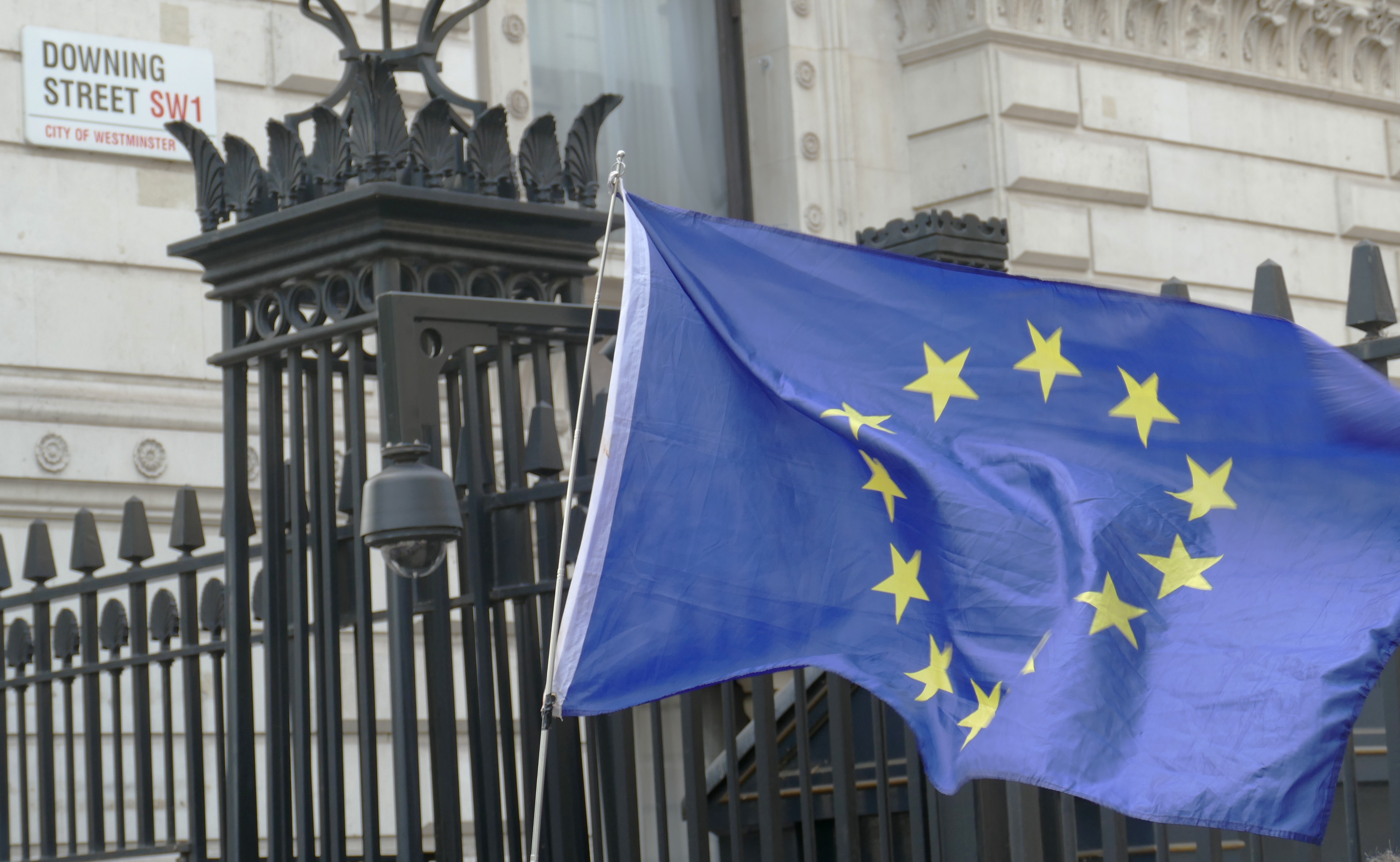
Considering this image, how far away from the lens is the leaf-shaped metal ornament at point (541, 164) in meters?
4.63

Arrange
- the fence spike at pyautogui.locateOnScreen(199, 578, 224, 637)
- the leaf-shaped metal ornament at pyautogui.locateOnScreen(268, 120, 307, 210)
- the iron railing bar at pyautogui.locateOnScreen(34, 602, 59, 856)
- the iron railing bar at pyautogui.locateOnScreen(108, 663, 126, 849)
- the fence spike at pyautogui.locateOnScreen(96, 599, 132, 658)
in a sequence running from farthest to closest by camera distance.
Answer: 1. the iron railing bar at pyautogui.locateOnScreen(34, 602, 59, 856)
2. the fence spike at pyautogui.locateOnScreen(96, 599, 132, 658)
3. the iron railing bar at pyautogui.locateOnScreen(108, 663, 126, 849)
4. the fence spike at pyautogui.locateOnScreen(199, 578, 224, 637)
5. the leaf-shaped metal ornament at pyautogui.locateOnScreen(268, 120, 307, 210)

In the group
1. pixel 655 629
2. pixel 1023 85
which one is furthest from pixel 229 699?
pixel 1023 85

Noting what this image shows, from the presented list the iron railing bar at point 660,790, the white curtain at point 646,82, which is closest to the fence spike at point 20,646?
the iron railing bar at point 660,790

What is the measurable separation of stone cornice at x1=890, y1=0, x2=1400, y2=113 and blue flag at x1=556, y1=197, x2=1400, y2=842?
924 cm

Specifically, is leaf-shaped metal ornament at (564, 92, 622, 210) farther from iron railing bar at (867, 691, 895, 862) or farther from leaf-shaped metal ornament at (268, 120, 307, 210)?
iron railing bar at (867, 691, 895, 862)

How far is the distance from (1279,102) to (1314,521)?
1156 centimetres

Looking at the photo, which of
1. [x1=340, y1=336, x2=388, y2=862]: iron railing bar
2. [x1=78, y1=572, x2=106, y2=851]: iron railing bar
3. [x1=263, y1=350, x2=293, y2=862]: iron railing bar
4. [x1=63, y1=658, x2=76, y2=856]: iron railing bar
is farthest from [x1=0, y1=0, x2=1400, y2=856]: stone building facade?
[x1=340, y1=336, x2=388, y2=862]: iron railing bar

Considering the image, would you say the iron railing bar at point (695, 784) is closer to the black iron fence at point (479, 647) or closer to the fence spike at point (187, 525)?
the black iron fence at point (479, 647)

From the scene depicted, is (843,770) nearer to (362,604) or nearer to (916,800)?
(916,800)

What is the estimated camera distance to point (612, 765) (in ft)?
13.8

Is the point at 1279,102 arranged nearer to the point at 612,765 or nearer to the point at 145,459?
the point at 145,459

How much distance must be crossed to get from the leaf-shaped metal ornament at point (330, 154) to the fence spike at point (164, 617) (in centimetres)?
163

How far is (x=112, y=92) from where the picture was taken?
31.0ft

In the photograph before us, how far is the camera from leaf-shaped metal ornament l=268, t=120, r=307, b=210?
4590mm
